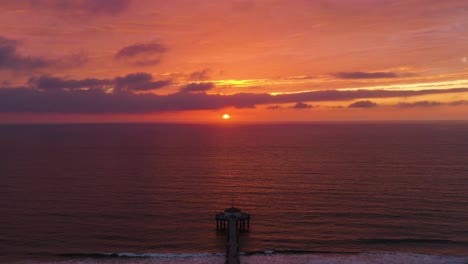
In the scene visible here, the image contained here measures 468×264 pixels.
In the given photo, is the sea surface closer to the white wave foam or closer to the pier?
the white wave foam

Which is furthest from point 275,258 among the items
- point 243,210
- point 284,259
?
point 243,210

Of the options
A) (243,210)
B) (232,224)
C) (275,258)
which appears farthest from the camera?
(243,210)

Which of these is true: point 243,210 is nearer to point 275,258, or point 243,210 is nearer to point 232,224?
point 232,224

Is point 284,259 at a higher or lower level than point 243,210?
lower

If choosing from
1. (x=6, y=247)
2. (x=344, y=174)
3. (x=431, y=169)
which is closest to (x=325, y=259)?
(x=6, y=247)

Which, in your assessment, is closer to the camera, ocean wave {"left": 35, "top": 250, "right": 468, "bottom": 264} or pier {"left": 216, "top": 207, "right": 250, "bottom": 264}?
ocean wave {"left": 35, "top": 250, "right": 468, "bottom": 264}

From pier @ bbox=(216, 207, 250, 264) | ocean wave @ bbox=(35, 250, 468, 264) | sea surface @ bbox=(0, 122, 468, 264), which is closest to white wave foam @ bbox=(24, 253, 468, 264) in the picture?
ocean wave @ bbox=(35, 250, 468, 264)

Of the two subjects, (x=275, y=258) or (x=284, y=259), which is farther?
(x=275, y=258)

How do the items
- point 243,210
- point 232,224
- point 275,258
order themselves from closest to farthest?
point 275,258 → point 232,224 → point 243,210

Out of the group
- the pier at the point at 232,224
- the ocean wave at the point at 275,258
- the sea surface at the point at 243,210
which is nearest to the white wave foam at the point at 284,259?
the ocean wave at the point at 275,258

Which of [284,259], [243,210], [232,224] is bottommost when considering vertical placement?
[284,259]

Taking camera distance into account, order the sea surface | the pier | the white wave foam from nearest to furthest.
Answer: the white wave foam < the pier < the sea surface
